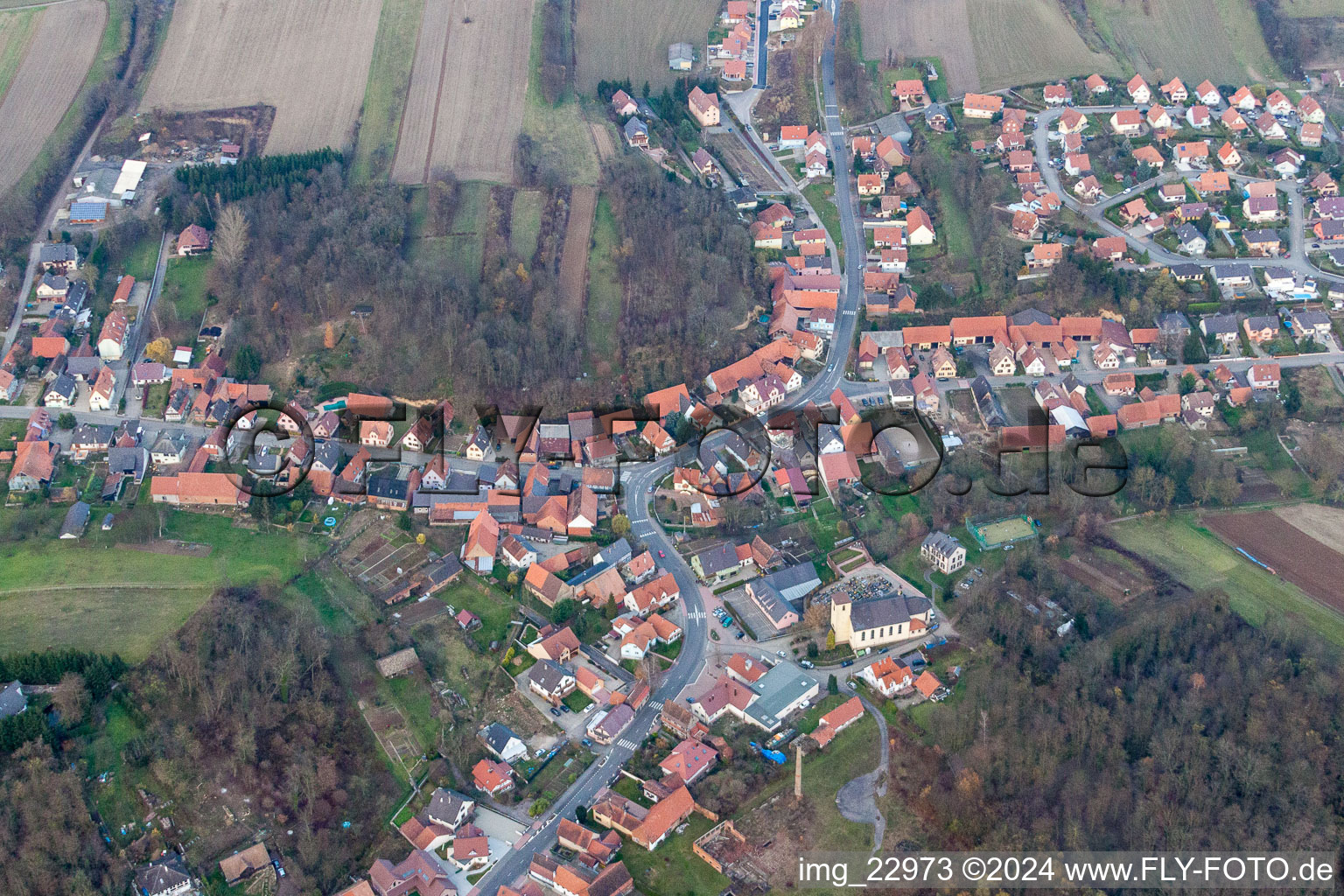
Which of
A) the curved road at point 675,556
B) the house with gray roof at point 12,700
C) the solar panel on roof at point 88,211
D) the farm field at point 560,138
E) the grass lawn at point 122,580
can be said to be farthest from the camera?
the farm field at point 560,138

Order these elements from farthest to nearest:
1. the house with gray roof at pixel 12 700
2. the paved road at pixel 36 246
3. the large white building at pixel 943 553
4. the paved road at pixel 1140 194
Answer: the paved road at pixel 1140 194
the paved road at pixel 36 246
the large white building at pixel 943 553
the house with gray roof at pixel 12 700

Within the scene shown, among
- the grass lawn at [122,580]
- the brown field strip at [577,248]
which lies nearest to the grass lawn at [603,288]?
the brown field strip at [577,248]

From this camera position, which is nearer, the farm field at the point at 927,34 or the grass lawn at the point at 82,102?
the grass lawn at the point at 82,102

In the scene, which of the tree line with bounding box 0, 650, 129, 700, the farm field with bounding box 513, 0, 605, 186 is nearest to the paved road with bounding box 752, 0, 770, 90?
the farm field with bounding box 513, 0, 605, 186

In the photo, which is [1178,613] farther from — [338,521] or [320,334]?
[320,334]

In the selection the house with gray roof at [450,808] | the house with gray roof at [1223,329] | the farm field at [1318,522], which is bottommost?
the house with gray roof at [450,808]

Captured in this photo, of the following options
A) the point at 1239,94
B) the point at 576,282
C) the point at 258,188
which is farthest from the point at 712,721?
the point at 1239,94

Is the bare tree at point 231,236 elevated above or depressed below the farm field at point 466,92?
below

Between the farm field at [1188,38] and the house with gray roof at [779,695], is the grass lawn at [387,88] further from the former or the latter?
the farm field at [1188,38]
